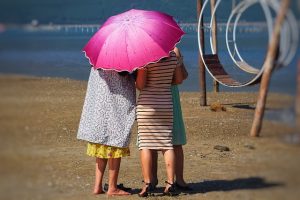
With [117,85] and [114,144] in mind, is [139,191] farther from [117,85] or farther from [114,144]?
[117,85]

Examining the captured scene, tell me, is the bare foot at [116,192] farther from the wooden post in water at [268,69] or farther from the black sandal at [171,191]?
the wooden post in water at [268,69]

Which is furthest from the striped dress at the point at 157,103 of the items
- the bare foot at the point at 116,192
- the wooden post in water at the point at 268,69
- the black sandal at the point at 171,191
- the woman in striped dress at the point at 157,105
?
the wooden post in water at the point at 268,69

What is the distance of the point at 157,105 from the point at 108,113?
0.37 m

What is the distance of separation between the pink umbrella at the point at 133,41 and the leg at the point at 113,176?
2.67ft

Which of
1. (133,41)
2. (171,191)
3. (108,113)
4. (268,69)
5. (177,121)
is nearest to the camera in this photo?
(268,69)

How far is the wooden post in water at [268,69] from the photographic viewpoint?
1718mm

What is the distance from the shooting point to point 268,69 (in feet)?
5.98

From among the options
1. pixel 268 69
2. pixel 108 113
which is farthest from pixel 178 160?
pixel 268 69

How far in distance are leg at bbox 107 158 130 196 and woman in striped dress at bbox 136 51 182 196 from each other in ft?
0.86

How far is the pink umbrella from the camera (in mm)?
4684

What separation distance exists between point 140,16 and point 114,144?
0.99 meters

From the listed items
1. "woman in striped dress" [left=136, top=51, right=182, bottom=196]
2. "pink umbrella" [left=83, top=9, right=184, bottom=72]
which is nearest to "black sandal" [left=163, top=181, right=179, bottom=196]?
"woman in striped dress" [left=136, top=51, right=182, bottom=196]

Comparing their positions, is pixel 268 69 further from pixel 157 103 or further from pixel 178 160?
pixel 178 160

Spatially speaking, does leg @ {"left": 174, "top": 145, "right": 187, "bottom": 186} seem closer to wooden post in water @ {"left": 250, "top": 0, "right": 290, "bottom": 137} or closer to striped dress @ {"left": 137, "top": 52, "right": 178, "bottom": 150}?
striped dress @ {"left": 137, "top": 52, "right": 178, "bottom": 150}
